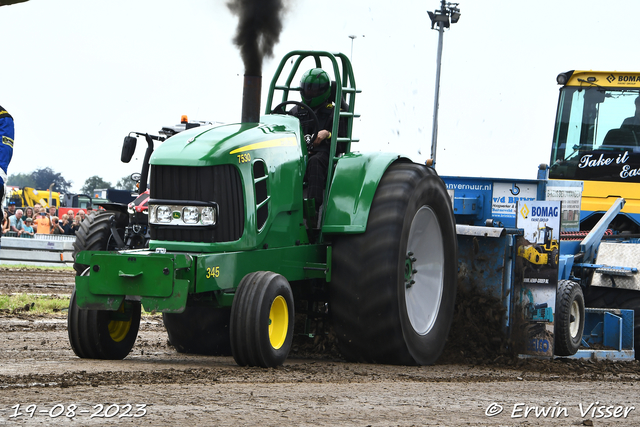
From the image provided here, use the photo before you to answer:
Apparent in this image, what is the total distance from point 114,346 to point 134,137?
4.95 metres

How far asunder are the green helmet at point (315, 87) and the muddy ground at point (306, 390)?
80.7 inches

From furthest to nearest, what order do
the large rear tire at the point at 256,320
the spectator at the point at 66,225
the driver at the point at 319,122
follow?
the spectator at the point at 66,225 < the driver at the point at 319,122 < the large rear tire at the point at 256,320

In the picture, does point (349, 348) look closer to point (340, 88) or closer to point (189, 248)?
point (189, 248)

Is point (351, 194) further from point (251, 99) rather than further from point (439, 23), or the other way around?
point (439, 23)

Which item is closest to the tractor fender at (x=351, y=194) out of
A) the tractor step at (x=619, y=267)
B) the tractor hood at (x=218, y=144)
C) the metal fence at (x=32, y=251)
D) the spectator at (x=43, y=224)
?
the tractor hood at (x=218, y=144)

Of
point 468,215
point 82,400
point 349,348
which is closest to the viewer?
point 82,400

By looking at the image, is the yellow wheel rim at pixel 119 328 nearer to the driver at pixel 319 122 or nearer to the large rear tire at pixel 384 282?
the large rear tire at pixel 384 282

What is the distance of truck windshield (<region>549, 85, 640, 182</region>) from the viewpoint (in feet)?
37.6

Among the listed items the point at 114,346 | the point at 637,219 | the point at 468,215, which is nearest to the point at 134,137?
the point at 468,215

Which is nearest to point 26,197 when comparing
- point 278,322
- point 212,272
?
point 278,322

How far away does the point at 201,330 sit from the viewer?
22.8 feet

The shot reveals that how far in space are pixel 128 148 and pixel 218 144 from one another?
485 cm

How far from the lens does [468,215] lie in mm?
10062

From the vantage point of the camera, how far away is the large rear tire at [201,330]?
6938 millimetres
